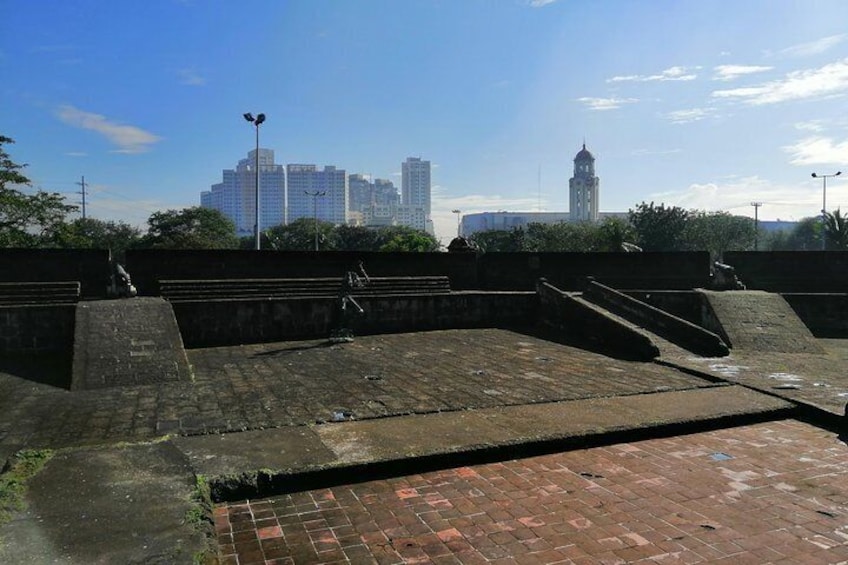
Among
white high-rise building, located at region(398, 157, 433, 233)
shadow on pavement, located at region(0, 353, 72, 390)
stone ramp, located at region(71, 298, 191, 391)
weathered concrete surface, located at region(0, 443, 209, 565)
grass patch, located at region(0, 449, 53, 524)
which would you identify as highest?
white high-rise building, located at region(398, 157, 433, 233)

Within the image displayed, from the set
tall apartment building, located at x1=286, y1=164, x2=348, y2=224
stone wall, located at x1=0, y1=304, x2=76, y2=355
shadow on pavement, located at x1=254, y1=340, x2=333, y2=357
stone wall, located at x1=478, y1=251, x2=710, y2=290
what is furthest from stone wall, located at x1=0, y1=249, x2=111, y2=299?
tall apartment building, located at x1=286, y1=164, x2=348, y2=224

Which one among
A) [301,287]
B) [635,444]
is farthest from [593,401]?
[301,287]

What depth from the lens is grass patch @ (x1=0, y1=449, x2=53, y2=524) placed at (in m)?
3.23

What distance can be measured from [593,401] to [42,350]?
27.5 ft

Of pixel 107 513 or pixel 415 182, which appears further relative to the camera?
pixel 415 182

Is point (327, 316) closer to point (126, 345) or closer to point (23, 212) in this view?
point (126, 345)

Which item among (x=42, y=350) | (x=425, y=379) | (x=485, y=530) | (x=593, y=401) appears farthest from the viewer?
(x=42, y=350)

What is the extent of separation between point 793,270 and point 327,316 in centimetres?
1283

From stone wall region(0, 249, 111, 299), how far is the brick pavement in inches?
173

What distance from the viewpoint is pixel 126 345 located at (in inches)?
313

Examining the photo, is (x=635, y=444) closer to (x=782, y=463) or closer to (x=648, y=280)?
(x=782, y=463)

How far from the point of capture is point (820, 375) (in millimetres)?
7723

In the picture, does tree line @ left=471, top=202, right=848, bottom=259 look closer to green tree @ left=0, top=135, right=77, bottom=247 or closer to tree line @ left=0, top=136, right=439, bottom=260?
tree line @ left=0, top=136, right=439, bottom=260

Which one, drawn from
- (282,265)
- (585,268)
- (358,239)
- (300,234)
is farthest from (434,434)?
(300,234)
